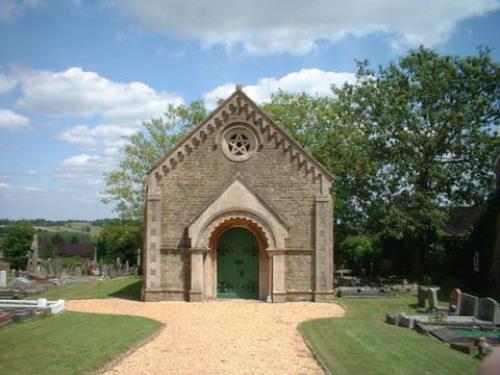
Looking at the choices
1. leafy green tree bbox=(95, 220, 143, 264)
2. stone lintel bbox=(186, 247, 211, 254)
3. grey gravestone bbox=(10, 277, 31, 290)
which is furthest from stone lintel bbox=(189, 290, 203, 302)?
leafy green tree bbox=(95, 220, 143, 264)

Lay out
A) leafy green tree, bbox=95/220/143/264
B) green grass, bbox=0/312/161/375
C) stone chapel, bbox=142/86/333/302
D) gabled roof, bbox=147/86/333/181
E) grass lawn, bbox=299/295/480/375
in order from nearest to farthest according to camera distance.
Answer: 1. green grass, bbox=0/312/161/375
2. grass lawn, bbox=299/295/480/375
3. stone chapel, bbox=142/86/333/302
4. gabled roof, bbox=147/86/333/181
5. leafy green tree, bbox=95/220/143/264

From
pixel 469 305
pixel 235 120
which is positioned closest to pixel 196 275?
pixel 235 120

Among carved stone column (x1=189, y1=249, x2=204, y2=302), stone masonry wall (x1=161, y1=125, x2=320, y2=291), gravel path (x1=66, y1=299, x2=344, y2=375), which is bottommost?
gravel path (x1=66, y1=299, x2=344, y2=375)

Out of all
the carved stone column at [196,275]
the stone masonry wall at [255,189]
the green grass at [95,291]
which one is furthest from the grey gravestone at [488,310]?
the green grass at [95,291]

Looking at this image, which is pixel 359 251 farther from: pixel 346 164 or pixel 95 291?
pixel 95 291

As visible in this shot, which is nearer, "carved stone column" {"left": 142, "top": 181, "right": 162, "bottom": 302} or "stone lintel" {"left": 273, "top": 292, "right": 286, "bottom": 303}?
"stone lintel" {"left": 273, "top": 292, "right": 286, "bottom": 303}

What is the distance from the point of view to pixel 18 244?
57938 millimetres

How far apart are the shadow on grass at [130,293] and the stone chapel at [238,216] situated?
2055 millimetres

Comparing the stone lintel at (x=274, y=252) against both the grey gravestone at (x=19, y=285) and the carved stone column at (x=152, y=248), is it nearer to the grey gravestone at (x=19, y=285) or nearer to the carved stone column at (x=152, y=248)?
the carved stone column at (x=152, y=248)

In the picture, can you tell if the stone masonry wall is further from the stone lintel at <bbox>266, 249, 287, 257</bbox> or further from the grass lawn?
the grass lawn

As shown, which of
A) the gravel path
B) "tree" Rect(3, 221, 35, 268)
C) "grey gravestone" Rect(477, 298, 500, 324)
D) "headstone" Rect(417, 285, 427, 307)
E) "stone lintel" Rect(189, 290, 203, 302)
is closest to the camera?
the gravel path

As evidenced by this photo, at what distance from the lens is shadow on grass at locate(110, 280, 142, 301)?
85.7 feet

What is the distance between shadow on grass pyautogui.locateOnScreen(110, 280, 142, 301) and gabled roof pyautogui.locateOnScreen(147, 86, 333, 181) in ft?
20.1

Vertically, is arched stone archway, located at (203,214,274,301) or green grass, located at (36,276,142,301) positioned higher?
arched stone archway, located at (203,214,274,301)
